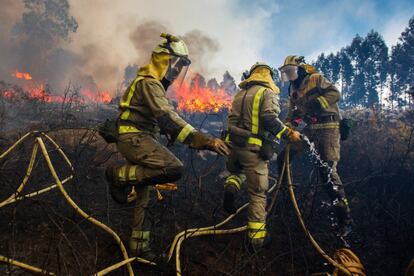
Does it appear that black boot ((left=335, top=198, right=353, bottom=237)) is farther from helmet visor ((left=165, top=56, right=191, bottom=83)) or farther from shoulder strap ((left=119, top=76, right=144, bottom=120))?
shoulder strap ((left=119, top=76, right=144, bottom=120))

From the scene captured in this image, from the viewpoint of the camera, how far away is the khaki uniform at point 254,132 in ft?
13.4

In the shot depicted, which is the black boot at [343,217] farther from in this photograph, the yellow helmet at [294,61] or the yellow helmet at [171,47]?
the yellow helmet at [171,47]

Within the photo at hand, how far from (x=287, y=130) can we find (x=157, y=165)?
217 cm

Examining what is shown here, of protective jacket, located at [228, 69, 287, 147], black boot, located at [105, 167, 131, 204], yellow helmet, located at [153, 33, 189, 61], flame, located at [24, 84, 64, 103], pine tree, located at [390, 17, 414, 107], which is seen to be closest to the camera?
black boot, located at [105, 167, 131, 204]

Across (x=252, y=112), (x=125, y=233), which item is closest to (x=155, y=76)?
(x=252, y=112)

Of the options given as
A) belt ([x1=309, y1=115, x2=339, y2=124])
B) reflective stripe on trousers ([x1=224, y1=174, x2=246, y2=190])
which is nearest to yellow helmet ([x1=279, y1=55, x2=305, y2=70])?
belt ([x1=309, y1=115, x2=339, y2=124])

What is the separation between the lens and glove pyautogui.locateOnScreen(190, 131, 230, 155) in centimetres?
299

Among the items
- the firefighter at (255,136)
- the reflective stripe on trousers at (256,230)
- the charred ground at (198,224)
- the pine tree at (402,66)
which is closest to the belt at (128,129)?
the charred ground at (198,224)

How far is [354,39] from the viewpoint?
124 ft

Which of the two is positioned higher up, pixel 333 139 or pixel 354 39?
pixel 354 39

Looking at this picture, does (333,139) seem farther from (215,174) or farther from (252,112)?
(215,174)

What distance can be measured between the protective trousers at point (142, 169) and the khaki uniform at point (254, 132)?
1.31 m

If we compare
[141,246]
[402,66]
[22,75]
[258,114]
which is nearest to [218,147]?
[141,246]

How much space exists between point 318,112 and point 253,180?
2124 mm
